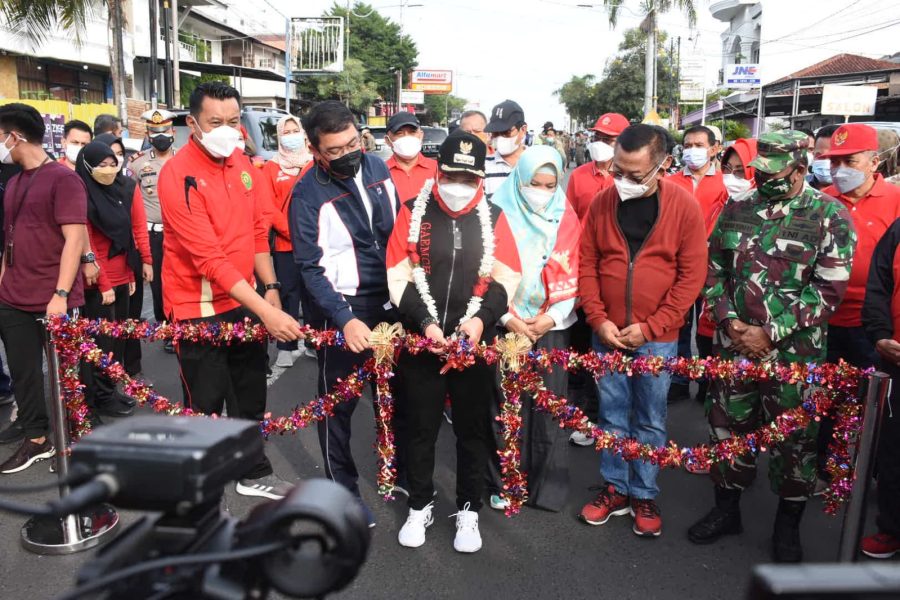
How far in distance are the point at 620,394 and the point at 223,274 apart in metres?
2.07

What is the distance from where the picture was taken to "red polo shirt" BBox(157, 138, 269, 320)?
3.48m

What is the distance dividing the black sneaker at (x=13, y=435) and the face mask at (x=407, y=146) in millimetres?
3615

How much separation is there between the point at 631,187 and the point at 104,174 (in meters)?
3.78

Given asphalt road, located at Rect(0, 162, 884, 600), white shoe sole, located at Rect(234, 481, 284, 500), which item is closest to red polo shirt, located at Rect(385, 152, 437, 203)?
asphalt road, located at Rect(0, 162, 884, 600)

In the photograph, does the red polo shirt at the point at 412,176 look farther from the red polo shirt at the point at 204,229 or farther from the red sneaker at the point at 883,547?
the red sneaker at the point at 883,547

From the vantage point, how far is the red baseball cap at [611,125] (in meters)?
5.64

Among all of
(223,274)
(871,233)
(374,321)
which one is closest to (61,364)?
(223,274)

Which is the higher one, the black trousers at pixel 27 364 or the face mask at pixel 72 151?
the face mask at pixel 72 151

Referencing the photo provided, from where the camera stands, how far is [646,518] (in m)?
3.66

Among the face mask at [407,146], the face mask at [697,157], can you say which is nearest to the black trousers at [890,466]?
the face mask at [697,157]

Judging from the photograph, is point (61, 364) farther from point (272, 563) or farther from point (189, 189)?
point (272, 563)

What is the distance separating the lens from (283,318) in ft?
11.1

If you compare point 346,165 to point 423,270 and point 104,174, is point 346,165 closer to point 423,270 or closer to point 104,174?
point 423,270

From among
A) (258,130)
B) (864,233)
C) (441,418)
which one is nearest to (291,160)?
(441,418)
